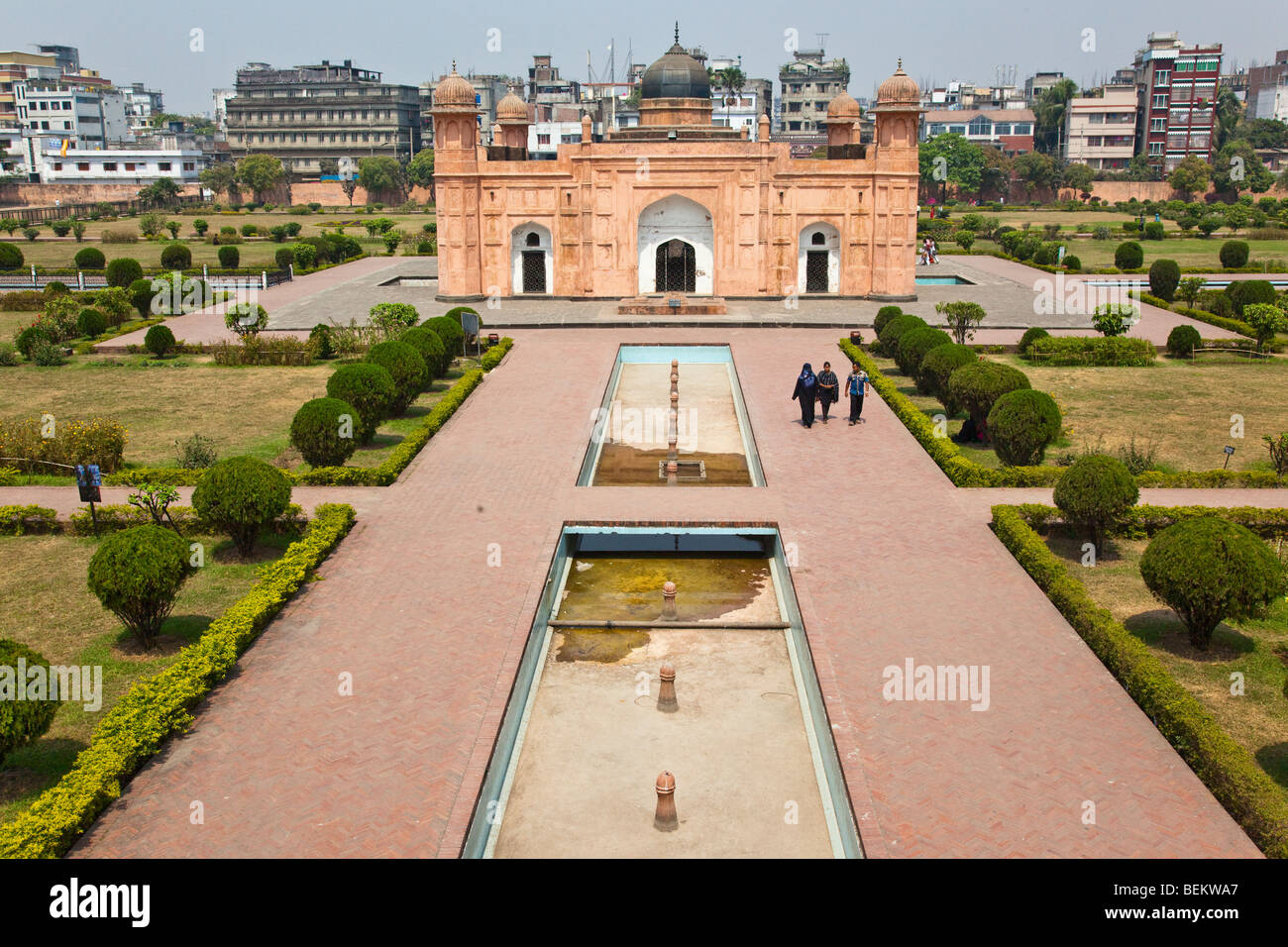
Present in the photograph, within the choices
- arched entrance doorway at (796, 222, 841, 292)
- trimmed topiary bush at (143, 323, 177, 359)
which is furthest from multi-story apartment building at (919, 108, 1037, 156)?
trimmed topiary bush at (143, 323, 177, 359)

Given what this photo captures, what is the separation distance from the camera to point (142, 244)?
5600cm

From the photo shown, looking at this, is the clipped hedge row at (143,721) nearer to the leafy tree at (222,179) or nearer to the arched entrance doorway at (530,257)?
the arched entrance doorway at (530,257)

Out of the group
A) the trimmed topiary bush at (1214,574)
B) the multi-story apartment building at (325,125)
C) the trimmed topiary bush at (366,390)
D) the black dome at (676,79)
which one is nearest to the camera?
the trimmed topiary bush at (1214,574)

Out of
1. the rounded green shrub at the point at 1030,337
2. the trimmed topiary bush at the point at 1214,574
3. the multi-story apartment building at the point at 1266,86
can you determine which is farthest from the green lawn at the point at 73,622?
the multi-story apartment building at the point at 1266,86

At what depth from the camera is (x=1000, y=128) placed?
99250mm

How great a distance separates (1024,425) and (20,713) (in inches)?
502

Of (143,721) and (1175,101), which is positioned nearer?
(143,721)

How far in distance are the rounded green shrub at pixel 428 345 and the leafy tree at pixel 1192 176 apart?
231 feet

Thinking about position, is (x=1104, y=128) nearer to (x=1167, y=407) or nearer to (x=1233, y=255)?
(x=1233, y=255)

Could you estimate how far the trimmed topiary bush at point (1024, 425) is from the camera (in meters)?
16.3

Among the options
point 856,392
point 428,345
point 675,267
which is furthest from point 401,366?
point 675,267

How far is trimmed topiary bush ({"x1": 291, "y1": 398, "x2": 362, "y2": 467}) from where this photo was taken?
16297 millimetres

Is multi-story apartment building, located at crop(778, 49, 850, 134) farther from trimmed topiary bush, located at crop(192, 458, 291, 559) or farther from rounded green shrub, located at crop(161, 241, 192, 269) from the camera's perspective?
trimmed topiary bush, located at crop(192, 458, 291, 559)
